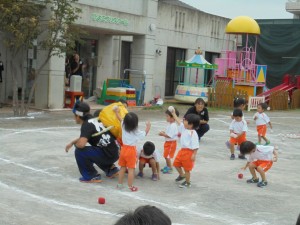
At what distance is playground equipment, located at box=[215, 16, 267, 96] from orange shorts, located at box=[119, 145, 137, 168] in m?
18.3

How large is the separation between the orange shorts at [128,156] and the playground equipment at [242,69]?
18316mm

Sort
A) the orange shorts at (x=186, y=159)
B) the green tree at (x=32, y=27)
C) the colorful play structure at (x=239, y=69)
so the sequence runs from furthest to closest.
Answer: the colorful play structure at (x=239, y=69), the green tree at (x=32, y=27), the orange shorts at (x=186, y=159)

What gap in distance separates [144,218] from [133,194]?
5.77 meters

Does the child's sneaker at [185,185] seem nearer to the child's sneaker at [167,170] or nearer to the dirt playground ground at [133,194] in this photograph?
the dirt playground ground at [133,194]

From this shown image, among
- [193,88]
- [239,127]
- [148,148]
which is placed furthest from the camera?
[193,88]

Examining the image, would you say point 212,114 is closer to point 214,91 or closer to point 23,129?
point 214,91

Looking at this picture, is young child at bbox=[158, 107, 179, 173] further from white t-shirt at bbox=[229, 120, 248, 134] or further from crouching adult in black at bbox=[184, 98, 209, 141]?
white t-shirt at bbox=[229, 120, 248, 134]

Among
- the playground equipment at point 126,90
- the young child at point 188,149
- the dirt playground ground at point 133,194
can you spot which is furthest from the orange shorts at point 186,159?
the playground equipment at point 126,90

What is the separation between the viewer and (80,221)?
20.3 feet

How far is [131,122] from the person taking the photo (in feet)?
25.3

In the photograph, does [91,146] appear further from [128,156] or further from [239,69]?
[239,69]

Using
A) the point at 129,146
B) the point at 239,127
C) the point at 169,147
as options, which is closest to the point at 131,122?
the point at 129,146

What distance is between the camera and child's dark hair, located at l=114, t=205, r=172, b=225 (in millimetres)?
1815

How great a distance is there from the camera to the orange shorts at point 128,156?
25.4 ft
